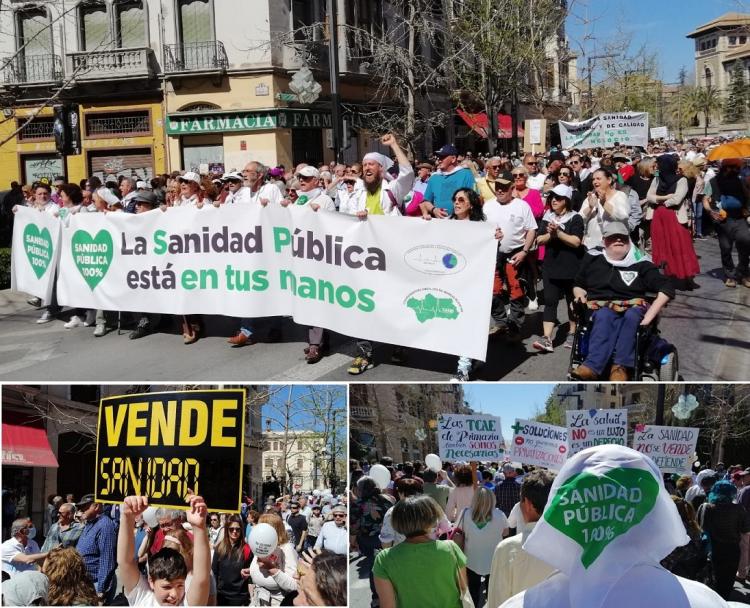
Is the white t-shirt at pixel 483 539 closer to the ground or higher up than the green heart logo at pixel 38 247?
closer to the ground

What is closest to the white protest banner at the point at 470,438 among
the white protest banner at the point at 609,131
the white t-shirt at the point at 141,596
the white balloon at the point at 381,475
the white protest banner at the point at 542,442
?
the white protest banner at the point at 542,442

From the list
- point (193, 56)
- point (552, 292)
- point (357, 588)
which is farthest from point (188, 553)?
point (193, 56)

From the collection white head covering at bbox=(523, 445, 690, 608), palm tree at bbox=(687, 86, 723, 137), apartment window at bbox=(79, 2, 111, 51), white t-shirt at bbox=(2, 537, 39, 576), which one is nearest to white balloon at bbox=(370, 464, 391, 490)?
white t-shirt at bbox=(2, 537, 39, 576)

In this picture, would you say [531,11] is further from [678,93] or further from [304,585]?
[678,93]

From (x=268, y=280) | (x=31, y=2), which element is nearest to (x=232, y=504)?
(x=268, y=280)

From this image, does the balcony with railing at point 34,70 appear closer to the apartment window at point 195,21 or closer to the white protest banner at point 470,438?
the apartment window at point 195,21

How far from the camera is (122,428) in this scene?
16.9ft

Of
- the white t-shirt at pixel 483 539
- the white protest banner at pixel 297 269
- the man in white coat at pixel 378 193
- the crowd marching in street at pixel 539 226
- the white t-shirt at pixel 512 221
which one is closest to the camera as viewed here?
the white t-shirt at pixel 483 539

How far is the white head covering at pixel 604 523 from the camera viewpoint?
247 cm

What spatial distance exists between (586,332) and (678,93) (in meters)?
104

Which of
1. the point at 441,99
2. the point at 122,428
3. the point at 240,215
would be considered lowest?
the point at 122,428

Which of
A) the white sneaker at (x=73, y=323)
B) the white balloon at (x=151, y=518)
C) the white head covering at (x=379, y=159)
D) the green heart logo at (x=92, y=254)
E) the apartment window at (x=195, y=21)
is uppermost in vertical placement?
the apartment window at (x=195, y=21)

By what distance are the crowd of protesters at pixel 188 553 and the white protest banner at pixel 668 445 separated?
9.57 feet

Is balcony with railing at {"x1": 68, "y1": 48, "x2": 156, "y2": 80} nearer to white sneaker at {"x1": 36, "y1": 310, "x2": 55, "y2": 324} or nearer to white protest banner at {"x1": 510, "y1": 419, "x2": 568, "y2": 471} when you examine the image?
white sneaker at {"x1": 36, "y1": 310, "x2": 55, "y2": 324}
